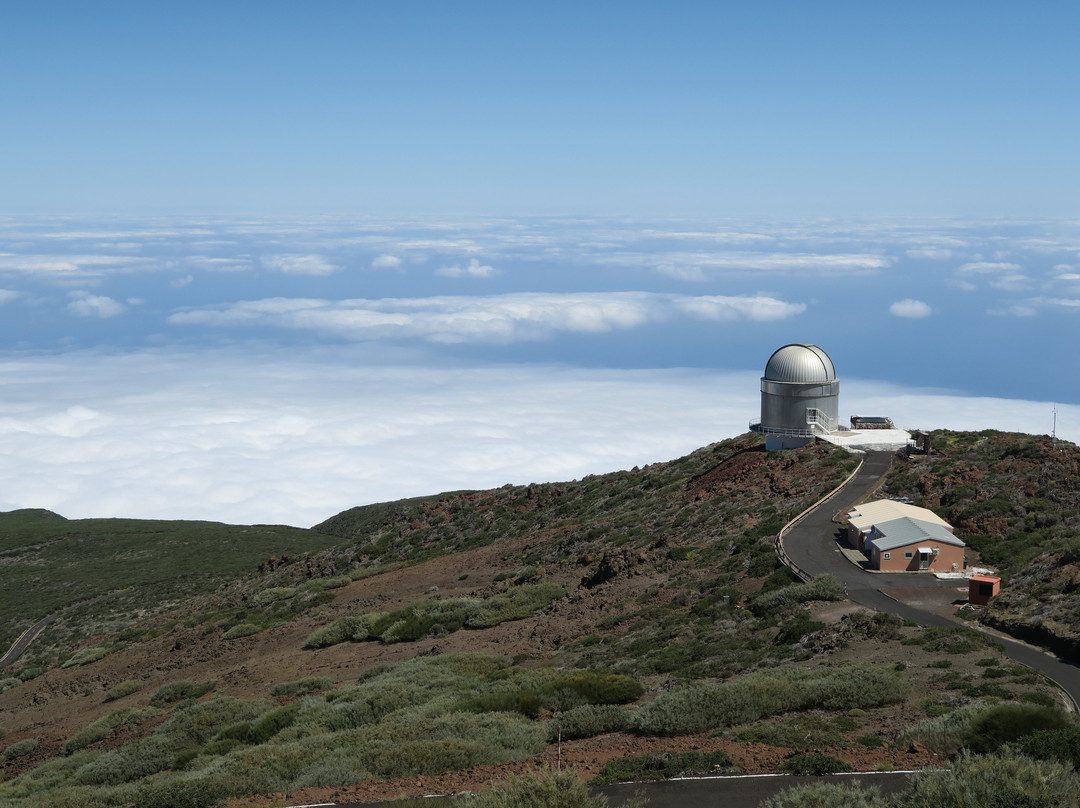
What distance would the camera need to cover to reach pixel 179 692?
27.0 m

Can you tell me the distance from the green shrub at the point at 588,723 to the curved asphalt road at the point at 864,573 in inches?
329

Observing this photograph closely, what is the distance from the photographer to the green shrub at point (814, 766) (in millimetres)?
12430

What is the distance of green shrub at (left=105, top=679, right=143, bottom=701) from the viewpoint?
28.9 m

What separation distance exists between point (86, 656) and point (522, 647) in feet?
70.1

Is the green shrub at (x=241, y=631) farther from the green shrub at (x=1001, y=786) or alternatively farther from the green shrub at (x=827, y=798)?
the green shrub at (x=1001, y=786)

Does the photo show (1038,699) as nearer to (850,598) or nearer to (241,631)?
(850,598)

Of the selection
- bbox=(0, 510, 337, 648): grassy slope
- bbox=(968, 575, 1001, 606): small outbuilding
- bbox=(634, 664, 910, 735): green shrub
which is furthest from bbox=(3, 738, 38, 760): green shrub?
bbox=(0, 510, 337, 648): grassy slope

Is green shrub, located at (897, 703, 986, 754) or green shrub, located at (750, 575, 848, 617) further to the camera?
green shrub, located at (750, 575, 848, 617)

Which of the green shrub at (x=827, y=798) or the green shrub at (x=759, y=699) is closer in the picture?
the green shrub at (x=827, y=798)

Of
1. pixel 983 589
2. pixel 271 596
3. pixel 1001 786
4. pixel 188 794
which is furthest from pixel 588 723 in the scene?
pixel 271 596

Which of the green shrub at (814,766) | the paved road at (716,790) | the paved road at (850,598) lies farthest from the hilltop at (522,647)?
the paved road at (850,598)

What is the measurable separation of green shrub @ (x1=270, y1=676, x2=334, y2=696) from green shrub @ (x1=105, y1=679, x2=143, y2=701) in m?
7.94

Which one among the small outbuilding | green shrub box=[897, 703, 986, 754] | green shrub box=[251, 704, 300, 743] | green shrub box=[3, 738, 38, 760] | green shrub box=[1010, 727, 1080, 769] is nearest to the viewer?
green shrub box=[1010, 727, 1080, 769]

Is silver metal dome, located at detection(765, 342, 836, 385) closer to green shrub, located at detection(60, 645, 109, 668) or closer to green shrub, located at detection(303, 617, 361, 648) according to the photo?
green shrub, located at detection(303, 617, 361, 648)
